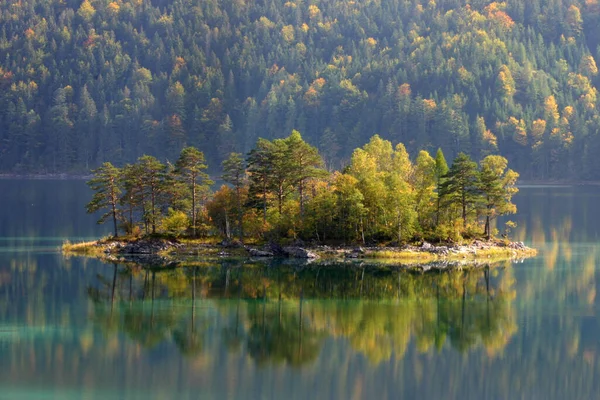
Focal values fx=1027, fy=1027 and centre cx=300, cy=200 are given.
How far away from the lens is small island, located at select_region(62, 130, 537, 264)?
8906 cm

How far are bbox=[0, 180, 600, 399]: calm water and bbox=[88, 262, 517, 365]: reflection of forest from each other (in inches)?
5.8

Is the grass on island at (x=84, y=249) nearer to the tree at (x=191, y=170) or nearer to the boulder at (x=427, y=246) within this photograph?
the tree at (x=191, y=170)

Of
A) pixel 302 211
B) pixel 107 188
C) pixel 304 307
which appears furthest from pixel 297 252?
Result: pixel 304 307

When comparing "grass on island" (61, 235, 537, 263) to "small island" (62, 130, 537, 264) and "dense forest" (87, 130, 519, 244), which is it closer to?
"small island" (62, 130, 537, 264)

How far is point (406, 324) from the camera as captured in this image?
5975 cm

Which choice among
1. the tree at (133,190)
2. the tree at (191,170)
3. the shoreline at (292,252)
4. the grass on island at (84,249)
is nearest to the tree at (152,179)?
the tree at (133,190)

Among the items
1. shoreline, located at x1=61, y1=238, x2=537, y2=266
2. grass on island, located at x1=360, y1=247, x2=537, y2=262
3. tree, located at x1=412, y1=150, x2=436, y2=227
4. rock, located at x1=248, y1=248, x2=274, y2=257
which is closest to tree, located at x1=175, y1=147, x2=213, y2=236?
shoreline, located at x1=61, y1=238, x2=537, y2=266

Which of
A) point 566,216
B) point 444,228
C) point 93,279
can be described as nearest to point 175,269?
point 93,279

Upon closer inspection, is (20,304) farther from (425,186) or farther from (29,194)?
(29,194)

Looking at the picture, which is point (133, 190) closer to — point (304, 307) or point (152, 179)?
point (152, 179)

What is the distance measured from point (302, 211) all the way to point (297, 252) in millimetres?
4231

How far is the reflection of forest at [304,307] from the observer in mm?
55375

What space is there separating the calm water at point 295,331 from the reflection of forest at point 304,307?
15 centimetres

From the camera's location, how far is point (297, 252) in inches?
3492
